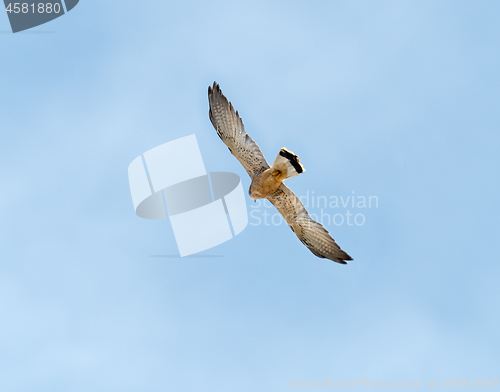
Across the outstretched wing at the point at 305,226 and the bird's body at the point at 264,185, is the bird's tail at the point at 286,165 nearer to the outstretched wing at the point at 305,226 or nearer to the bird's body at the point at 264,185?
the bird's body at the point at 264,185

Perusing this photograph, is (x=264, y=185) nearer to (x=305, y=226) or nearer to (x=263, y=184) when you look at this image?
(x=263, y=184)

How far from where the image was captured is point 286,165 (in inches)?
473

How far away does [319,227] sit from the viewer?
1259 cm

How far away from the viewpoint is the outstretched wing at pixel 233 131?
12.9 meters

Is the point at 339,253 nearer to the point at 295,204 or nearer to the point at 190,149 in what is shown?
the point at 295,204

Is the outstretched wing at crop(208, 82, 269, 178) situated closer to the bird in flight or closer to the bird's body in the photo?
the bird in flight

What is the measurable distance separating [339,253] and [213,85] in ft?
17.4

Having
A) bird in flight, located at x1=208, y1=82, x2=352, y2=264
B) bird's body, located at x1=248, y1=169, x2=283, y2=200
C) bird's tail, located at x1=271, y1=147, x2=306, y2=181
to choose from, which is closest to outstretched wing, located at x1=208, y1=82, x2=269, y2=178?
bird in flight, located at x1=208, y1=82, x2=352, y2=264

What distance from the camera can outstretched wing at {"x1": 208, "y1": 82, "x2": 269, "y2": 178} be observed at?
12.9 metres

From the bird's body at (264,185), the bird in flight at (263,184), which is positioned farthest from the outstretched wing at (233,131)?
the bird's body at (264,185)

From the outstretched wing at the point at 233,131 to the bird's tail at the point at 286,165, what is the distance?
0.88 m

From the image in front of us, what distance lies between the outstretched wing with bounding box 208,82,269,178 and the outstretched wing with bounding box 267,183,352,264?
35.3 inches

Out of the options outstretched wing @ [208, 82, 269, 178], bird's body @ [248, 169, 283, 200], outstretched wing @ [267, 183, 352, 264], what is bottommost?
outstretched wing @ [267, 183, 352, 264]

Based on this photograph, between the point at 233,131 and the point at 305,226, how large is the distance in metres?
3.06
